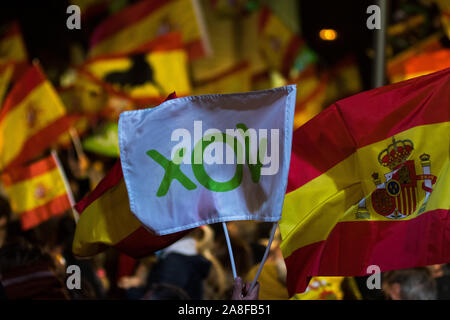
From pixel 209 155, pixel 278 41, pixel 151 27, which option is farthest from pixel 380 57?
pixel 278 41

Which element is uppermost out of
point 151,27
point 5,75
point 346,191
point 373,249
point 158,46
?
point 151,27

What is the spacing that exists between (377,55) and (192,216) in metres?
3.06

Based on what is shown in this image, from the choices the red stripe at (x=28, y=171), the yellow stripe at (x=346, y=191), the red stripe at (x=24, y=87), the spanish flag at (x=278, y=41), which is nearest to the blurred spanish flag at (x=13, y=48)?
the red stripe at (x=24, y=87)

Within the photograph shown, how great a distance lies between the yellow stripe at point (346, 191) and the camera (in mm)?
3637

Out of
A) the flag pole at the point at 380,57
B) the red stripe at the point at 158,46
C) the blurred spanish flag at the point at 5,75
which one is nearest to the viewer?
the flag pole at the point at 380,57

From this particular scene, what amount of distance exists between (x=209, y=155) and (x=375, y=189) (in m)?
1.08

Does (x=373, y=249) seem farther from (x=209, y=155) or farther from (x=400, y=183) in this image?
(x=209, y=155)

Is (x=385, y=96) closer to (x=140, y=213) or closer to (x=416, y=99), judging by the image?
(x=416, y=99)

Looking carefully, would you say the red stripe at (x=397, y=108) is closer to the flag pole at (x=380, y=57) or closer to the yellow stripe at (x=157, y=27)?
the flag pole at (x=380, y=57)

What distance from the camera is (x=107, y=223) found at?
13.6ft

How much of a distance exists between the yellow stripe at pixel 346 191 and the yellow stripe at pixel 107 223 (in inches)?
43.0

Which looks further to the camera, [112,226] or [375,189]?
[112,226]

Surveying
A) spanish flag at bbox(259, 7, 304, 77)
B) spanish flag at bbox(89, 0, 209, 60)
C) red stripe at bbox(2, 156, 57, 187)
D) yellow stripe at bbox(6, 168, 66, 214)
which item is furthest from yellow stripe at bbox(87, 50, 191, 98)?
yellow stripe at bbox(6, 168, 66, 214)
